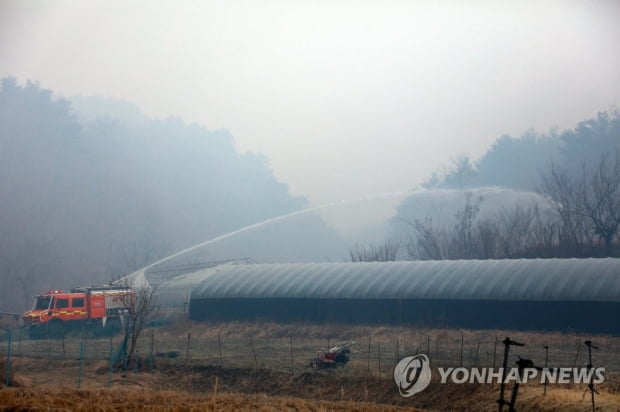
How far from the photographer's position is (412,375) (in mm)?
27484

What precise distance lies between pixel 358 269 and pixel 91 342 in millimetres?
16328

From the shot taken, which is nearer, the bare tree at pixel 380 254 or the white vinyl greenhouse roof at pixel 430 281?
the white vinyl greenhouse roof at pixel 430 281

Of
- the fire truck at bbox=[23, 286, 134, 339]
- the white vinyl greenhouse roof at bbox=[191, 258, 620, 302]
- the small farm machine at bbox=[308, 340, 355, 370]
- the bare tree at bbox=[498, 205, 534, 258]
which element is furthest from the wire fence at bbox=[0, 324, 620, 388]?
the bare tree at bbox=[498, 205, 534, 258]

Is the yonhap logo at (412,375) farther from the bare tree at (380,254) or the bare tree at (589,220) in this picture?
the bare tree at (380,254)

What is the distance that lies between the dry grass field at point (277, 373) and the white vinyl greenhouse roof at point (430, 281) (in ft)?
8.24

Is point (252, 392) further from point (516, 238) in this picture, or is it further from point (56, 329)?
point (516, 238)

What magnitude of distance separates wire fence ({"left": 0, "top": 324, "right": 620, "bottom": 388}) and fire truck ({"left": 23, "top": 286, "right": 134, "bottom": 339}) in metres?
1.07

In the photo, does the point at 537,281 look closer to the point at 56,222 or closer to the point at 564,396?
the point at 564,396

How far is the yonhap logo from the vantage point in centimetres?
2619

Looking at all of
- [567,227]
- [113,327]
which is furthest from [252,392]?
[567,227]

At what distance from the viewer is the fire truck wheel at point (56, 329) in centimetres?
4581

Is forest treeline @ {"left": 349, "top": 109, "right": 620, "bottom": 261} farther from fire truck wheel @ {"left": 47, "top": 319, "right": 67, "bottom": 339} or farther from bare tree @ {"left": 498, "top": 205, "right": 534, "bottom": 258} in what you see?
fire truck wheel @ {"left": 47, "top": 319, "right": 67, "bottom": 339}
